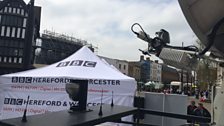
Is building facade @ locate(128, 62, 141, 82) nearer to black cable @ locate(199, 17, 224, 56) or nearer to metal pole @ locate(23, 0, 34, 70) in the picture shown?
metal pole @ locate(23, 0, 34, 70)

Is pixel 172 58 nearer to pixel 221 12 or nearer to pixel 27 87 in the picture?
pixel 221 12

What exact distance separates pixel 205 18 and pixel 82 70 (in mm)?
6130

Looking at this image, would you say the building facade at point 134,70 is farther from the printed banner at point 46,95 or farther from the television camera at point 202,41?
the television camera at point 202,41

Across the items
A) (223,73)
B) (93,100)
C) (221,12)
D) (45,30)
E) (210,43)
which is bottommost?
(93,100)

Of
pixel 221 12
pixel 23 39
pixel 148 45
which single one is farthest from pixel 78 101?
pixel 23 39

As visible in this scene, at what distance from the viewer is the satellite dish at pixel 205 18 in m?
2.02

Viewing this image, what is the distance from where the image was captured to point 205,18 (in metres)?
2.10

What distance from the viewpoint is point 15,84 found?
930cm

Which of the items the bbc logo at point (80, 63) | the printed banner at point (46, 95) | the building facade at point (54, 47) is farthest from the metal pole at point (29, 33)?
the bbc logo at point (80, 63)

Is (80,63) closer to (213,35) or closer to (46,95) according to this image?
(46,95)

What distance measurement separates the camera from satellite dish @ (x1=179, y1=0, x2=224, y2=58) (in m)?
2.02

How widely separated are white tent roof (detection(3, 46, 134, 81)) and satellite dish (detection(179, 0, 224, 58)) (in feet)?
17.8

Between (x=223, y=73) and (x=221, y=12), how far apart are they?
46 cm

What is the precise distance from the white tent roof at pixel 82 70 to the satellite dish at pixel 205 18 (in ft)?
17.8
